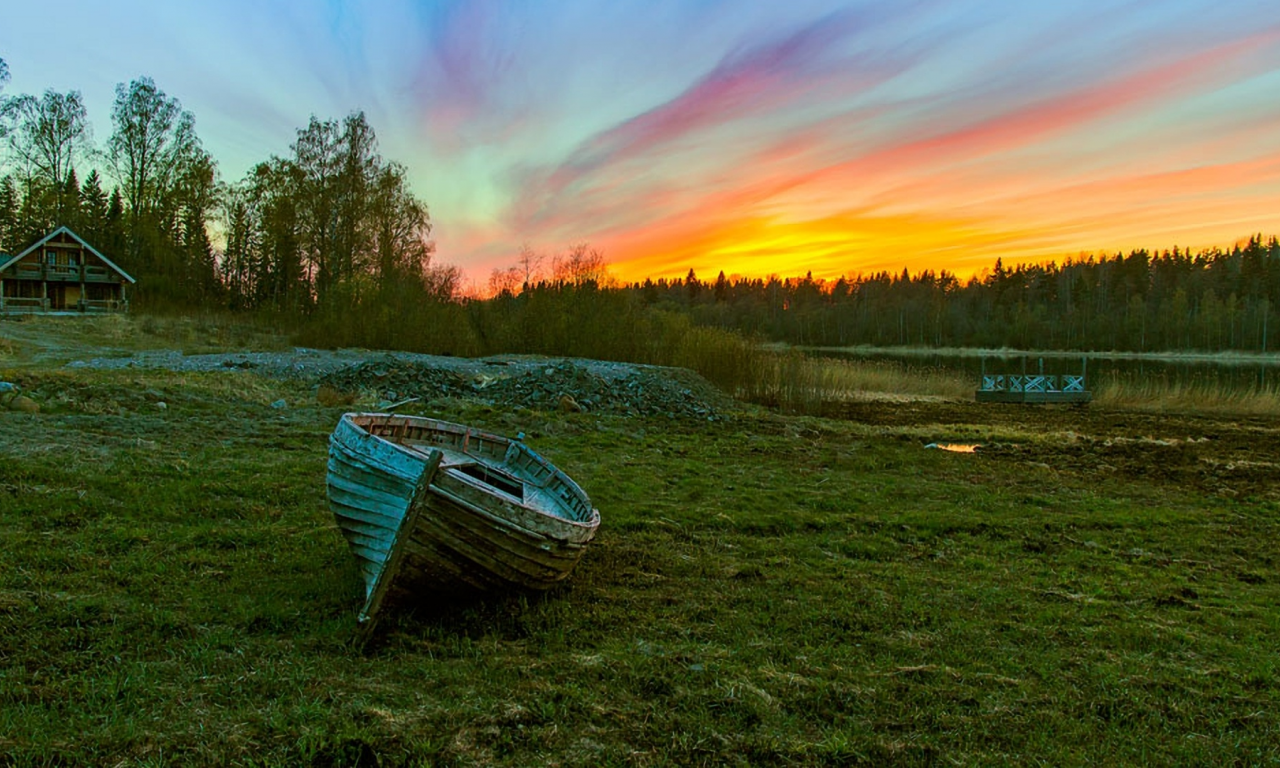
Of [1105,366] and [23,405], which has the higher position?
[23,405]

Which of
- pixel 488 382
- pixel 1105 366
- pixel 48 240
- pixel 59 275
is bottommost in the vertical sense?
pixel 1105 366

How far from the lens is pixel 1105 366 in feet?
171

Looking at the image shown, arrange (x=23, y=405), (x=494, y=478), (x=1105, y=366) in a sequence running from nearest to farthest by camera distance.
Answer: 1. (x=494, y=478)
2. (x=23, y=405)
3. (x=1105, y=366)

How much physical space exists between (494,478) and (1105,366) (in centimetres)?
5790

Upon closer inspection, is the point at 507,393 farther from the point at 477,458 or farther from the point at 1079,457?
the point at 1079,457

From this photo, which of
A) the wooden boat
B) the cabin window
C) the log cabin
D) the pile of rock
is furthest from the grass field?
the log cabin

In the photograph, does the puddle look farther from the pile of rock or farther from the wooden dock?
the wooden dock

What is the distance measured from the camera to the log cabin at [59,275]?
1462 inches

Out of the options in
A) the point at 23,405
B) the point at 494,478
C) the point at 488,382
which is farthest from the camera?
the point at 488,382

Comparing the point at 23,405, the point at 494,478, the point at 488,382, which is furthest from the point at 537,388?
the point at 494,478

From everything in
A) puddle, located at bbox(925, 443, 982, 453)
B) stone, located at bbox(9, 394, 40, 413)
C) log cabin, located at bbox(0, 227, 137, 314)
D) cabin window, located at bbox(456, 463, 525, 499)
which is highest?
log cabin, located at bbox(0, 227, 137, 314)

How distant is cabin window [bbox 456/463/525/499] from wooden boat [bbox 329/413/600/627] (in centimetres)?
108

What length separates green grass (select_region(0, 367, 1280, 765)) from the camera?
123 inches

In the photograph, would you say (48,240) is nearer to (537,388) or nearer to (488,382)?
(488,382)
